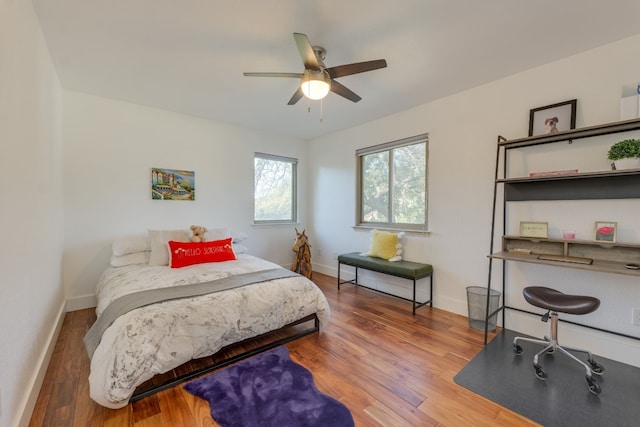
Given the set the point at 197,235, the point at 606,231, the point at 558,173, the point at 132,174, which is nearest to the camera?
the point at 606,231

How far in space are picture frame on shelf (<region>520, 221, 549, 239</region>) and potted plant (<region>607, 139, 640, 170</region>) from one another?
2.21ft

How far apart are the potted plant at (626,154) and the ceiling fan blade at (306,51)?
7.57ft

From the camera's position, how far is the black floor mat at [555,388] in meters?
1.55

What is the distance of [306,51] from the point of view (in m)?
1.79

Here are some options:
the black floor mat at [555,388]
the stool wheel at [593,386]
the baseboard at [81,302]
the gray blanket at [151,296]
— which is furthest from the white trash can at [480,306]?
the baseboard at [81,302]

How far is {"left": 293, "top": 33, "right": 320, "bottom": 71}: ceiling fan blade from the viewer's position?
166 centimetres

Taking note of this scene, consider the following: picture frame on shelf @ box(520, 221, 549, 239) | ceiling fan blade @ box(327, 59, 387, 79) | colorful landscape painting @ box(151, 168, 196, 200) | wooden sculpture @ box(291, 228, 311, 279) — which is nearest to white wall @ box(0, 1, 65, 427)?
colorful landscape painting @ box(151, 168, 196, 200)

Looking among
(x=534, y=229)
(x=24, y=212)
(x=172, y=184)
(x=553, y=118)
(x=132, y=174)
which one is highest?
(x=553, y=118)

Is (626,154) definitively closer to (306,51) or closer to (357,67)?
(357,67)

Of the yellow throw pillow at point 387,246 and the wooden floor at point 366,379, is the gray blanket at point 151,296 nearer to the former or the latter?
the wooden floor at point 366,379

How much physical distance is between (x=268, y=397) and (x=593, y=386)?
215 centimetres

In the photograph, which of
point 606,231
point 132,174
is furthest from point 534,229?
point 132,174

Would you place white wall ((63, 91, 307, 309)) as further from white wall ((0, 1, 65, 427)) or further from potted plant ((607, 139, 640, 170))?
potted plant ((607, 139, 640, 170))

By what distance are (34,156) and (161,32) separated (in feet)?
4.19
